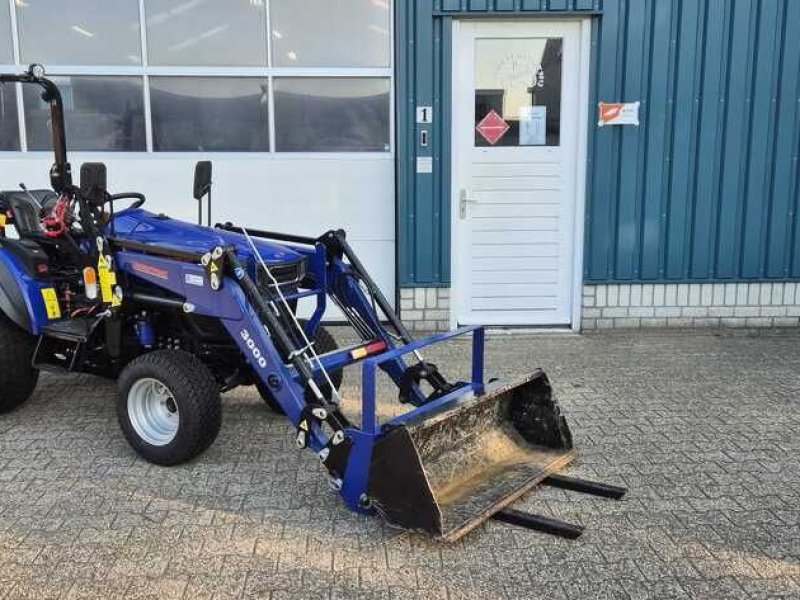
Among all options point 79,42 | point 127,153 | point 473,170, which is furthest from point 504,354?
point 79,42

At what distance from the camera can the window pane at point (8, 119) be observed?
6730 millimetres

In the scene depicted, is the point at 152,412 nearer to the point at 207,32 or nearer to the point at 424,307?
the point at 424,307

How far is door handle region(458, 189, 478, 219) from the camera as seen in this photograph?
6.90 metres

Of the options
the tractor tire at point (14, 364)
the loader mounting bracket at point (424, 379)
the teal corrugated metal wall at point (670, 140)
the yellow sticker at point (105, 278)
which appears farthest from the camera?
the teal corrugated metal wall at point (670, 140)

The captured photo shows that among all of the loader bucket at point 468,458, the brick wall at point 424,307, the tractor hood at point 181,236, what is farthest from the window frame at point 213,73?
the loader bucket at point 468,458

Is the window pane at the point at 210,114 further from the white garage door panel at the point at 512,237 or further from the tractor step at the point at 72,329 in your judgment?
the tractor step at the point at 72,329

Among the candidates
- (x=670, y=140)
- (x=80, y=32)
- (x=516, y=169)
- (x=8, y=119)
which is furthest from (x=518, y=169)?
(x=8, y=119)

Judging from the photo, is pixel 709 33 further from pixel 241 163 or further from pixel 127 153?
pixel 127 153

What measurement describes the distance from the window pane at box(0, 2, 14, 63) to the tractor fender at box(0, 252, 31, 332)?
3031 mm

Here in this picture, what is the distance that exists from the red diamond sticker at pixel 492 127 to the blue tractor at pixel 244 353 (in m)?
2.70

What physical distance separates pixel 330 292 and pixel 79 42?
3.88 metres

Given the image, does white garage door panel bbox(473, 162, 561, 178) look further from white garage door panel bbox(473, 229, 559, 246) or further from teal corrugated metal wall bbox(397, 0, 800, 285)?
white garage door panel bbox(473, 229, 559, 246)

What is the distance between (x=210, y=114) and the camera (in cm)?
681

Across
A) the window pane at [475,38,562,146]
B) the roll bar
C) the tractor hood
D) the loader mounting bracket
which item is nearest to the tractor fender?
the roll bar
